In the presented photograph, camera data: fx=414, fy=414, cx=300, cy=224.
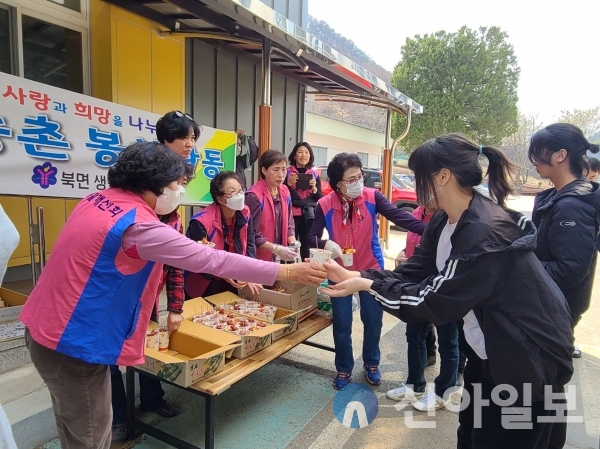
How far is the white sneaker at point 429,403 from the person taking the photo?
119 inches

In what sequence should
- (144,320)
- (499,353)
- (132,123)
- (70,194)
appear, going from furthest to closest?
(132,123) → (70,194) → (144,320) → (499,353)

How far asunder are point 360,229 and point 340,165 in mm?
532

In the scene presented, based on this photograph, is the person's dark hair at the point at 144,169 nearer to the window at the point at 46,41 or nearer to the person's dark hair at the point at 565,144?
the person's dark hair at the point at 565,144

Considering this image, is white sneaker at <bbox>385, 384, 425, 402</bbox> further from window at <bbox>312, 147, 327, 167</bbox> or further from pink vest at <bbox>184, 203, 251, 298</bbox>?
window at <bbox>312, 147, 327, 167</bbox>

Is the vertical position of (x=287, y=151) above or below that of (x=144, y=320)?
above

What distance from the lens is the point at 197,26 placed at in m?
5.08

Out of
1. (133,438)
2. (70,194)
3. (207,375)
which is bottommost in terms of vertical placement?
(133,438)

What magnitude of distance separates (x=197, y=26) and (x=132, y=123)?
1977mm

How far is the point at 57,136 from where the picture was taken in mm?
3219

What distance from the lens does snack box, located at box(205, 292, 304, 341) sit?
9.74ft

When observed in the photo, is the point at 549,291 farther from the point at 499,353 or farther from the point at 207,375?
the point at 207,375

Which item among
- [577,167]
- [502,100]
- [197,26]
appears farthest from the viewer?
[502,100]

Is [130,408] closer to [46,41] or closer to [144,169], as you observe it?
[144,169]

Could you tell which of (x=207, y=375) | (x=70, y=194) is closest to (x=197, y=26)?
(x=70, y=194)
